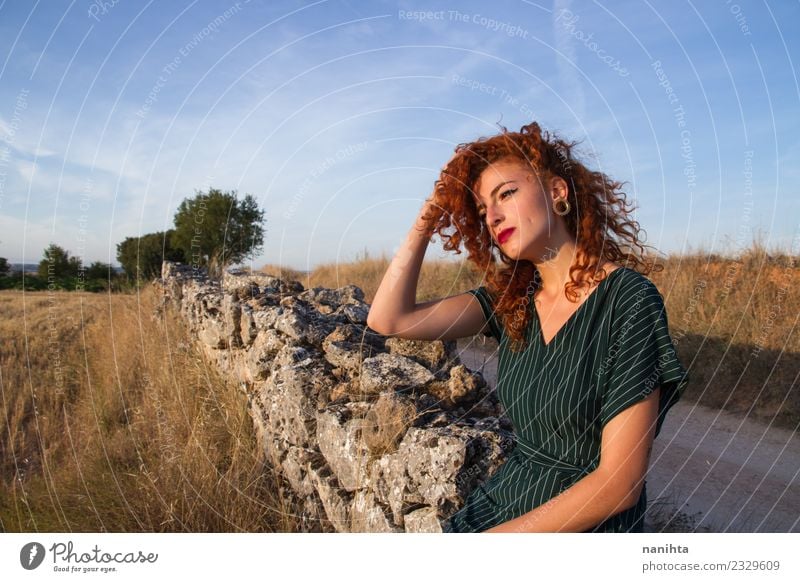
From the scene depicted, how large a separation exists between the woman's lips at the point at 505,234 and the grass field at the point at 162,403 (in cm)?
209

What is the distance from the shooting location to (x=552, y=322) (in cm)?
232

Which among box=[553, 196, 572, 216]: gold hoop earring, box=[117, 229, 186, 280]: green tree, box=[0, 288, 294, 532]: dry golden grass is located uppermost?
box=[117, 229, 186, 280]: green tree

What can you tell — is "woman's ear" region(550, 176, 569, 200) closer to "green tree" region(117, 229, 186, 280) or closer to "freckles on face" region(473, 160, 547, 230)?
"freckles on face" region(473, 160, 547, 230)

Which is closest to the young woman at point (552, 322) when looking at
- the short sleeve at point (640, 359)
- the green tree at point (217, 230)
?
A: the short sleeve at point (640, 359)

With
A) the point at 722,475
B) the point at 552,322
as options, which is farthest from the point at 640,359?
the point at 722,475

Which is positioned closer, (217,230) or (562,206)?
(562,206)

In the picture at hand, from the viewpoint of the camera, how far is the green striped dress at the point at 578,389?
6.14 feet

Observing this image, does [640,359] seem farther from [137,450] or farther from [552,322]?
[137,450]

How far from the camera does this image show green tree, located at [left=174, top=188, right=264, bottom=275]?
334 inches

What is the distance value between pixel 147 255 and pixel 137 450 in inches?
333

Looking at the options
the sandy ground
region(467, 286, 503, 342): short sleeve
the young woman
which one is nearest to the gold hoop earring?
the young woman

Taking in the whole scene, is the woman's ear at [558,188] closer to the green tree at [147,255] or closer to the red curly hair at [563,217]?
the red curly hair at [563,217]
